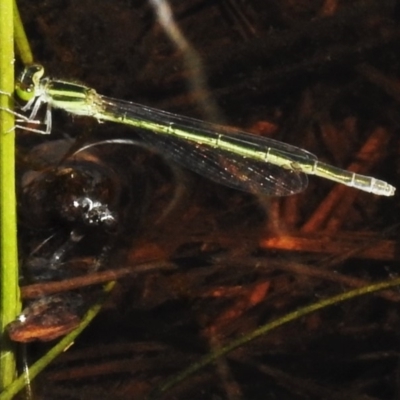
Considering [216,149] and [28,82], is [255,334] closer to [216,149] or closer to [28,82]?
[216,149]

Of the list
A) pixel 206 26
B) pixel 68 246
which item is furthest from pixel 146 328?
Answer: pixel 206 26

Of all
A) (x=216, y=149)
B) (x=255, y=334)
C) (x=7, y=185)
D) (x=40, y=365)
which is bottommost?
(x=40, y=365)

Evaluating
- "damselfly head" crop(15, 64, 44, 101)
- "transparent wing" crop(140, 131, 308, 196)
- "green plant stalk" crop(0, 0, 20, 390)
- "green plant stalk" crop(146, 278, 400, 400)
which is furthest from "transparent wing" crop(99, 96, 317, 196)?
"green plant stalk" crop(0, 0, 20, 390)

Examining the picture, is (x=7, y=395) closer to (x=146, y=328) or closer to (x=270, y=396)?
(x=146, y=328)

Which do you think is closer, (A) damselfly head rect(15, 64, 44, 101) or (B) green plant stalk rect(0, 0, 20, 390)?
(B) green plant stalk rect(0, 0, 20, 390)

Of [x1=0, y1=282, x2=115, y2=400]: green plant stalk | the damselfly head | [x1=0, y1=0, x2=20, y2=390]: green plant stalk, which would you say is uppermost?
the damselfly head

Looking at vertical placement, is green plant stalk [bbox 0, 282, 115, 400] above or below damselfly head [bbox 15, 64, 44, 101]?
below

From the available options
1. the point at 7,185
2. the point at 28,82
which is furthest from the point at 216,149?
the point at 7,185

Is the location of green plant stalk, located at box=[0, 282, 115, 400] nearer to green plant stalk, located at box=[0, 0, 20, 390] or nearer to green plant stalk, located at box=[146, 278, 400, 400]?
green plant stalk, located at box=[0, 0, 20, 390]
